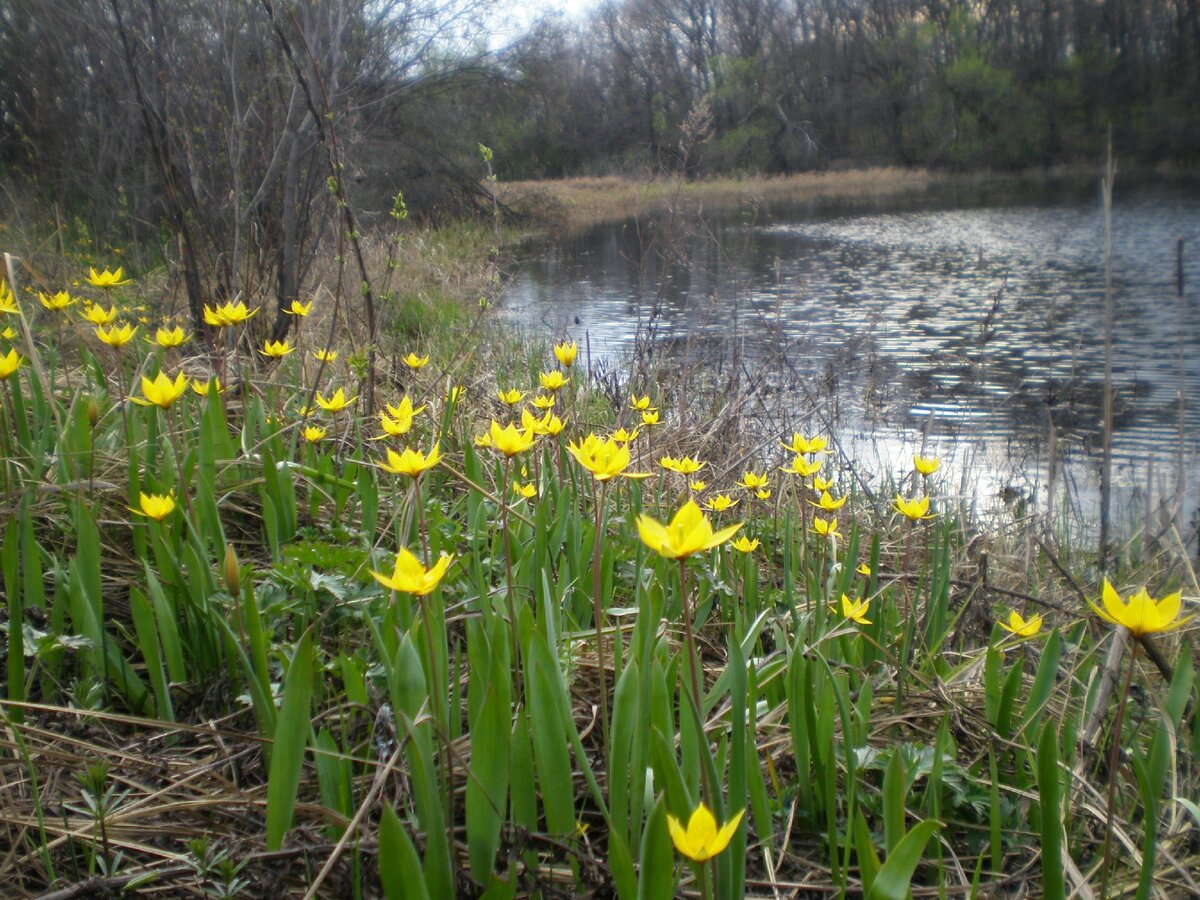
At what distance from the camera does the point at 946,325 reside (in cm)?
970

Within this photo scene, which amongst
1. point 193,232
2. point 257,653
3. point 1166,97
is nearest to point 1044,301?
point 193,232

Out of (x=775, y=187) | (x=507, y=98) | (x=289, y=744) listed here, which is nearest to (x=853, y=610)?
(x=289, y=744)

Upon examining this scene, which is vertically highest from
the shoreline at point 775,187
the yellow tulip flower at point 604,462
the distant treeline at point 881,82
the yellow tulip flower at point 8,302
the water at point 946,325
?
the distant treeline at point 881,82

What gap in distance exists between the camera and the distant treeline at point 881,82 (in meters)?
33.6

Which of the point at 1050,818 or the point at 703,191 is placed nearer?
the point at 1050,818

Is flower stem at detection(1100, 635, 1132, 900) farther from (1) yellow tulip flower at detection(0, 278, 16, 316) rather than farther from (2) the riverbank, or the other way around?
(1) yellow tulip flower at detection(0, 278, 16, 316)

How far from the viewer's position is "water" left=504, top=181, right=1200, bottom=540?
5.44 meters

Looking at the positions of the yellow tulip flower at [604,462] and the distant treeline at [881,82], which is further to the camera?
the distant treeline at [881,82]

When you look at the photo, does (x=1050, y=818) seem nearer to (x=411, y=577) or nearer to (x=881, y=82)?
(x=411, y=577)

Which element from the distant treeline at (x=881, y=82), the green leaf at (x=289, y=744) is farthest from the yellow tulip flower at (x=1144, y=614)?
the distant treeline at (x=881, y=82)

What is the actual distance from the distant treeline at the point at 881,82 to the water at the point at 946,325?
13765 mm

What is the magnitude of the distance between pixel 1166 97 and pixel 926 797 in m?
41.1

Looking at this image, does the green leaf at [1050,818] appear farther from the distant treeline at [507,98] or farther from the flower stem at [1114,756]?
the distant treeline at [507,98]

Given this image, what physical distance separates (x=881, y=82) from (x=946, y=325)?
36978 millimetres
